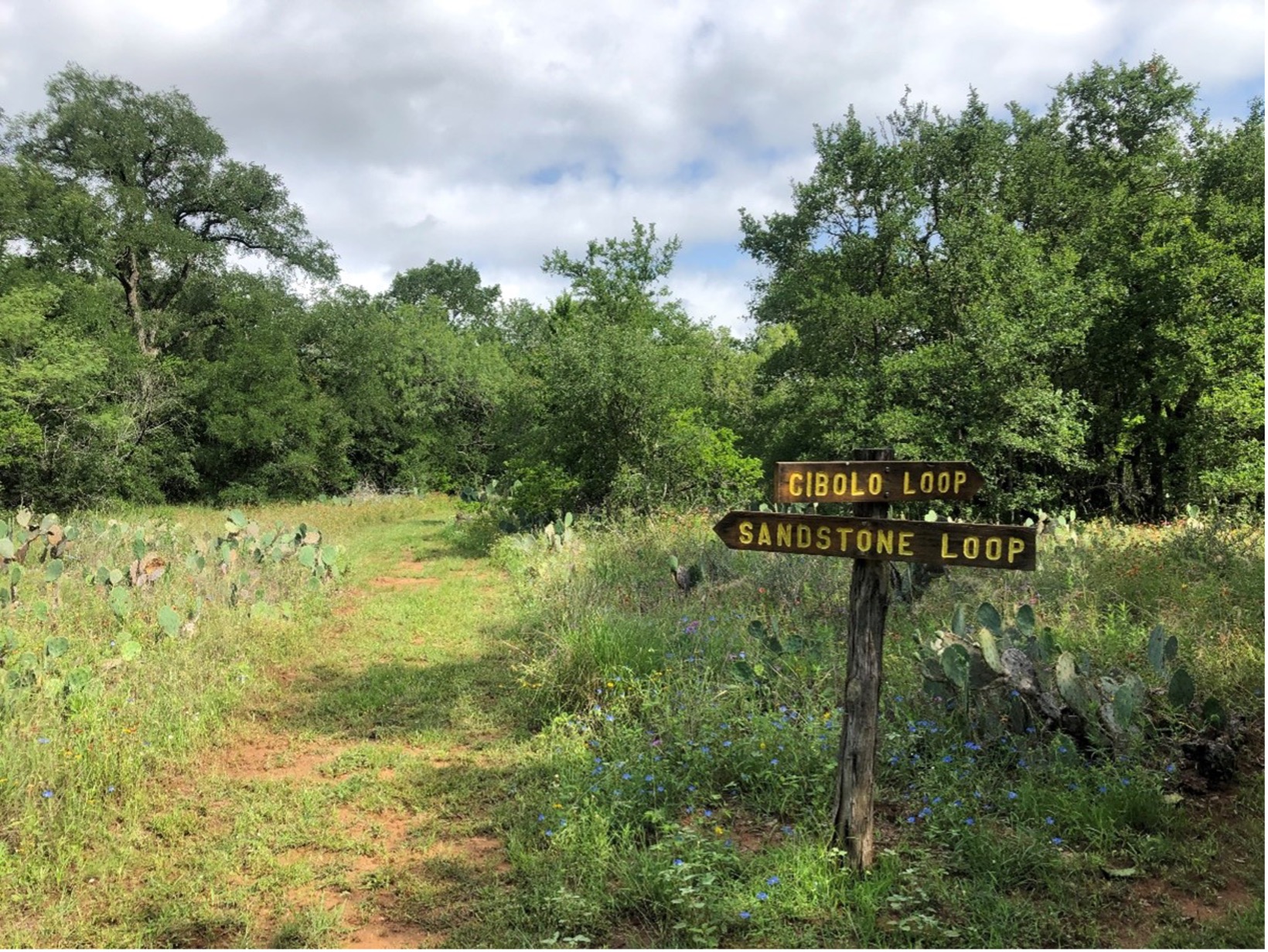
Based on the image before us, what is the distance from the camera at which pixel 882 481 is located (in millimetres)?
2887

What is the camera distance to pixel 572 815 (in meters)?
3.31

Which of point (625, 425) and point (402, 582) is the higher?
point (625, 425)

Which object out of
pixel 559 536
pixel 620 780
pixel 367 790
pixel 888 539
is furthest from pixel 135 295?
pixel 888 539

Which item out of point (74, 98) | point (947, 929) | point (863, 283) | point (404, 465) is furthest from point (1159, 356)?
point (74, 98)

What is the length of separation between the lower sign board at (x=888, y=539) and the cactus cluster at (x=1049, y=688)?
43.6 inches

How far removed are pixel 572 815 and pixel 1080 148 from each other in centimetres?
2140

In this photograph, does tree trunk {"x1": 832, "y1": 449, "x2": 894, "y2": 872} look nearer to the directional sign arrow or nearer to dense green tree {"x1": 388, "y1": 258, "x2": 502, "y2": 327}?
the directional sign arrow

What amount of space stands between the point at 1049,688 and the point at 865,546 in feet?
5.20

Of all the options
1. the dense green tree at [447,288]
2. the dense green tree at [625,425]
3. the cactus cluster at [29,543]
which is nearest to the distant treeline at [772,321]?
the dense green tree at [625,425]

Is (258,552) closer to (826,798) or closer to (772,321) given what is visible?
(826,798)

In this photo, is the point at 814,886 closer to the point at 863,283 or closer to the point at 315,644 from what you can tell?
the point at 315,644

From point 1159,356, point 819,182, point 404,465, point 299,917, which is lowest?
point 299,917

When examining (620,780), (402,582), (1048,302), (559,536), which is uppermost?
(1048,302)

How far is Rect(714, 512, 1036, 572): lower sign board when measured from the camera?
266 centimetres
